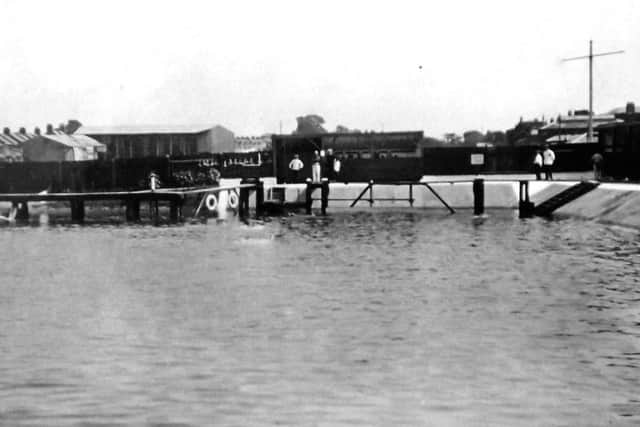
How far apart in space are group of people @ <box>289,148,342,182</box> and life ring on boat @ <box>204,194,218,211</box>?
17.6 ft

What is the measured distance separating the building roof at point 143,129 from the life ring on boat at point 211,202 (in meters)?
38.4

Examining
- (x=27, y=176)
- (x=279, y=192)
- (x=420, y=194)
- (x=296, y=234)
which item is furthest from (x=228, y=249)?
(x=27, y=176)

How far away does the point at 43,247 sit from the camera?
3141 cm

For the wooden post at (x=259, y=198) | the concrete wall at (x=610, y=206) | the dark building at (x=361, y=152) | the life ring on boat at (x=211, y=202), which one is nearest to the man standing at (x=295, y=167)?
the dark building at (x=361, y=152)

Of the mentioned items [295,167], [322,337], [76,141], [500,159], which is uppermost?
[76,141]

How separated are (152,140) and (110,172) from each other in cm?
2495

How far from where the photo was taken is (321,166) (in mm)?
60062

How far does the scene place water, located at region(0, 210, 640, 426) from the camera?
33.1 ft

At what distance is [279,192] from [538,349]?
40.8m

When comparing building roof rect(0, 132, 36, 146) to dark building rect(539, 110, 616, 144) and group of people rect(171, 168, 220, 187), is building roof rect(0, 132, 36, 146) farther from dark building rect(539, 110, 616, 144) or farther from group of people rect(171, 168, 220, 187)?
dark building rect(539, 110, 616, 144)

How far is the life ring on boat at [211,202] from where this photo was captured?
52747 mm

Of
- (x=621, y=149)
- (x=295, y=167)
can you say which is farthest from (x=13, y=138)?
(x=621, y=149)

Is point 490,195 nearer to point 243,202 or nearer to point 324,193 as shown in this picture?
point 324,193

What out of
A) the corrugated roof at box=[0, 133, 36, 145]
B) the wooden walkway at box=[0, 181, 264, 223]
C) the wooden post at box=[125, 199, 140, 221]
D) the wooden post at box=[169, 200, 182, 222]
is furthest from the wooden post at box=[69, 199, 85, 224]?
the corrugated roof at box=[0, 133, 36, 145]
